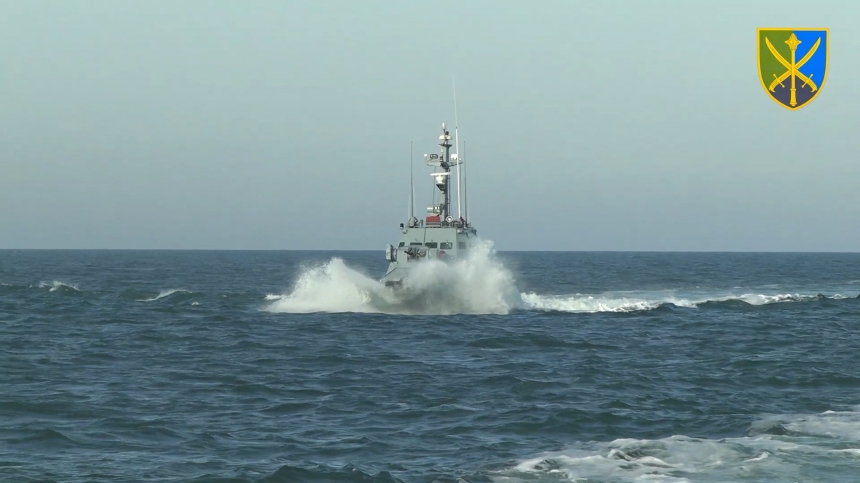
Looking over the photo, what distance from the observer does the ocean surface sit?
46.0 ft

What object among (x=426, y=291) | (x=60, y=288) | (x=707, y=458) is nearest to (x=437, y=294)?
(x=426, y=291)

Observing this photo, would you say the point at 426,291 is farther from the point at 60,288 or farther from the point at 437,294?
the point at 60,288

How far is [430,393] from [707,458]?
7.10m

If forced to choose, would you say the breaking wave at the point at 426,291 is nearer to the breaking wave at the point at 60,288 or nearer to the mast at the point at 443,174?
the mast at the point at 443,174

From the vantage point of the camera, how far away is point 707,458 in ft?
47.3

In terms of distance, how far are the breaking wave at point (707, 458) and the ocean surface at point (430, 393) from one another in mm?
56

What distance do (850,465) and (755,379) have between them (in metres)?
8.43

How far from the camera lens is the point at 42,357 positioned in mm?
25562

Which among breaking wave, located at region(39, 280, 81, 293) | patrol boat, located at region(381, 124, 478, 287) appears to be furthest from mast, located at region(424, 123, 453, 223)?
breaking wave, located at region(39, 280, 81, 293)

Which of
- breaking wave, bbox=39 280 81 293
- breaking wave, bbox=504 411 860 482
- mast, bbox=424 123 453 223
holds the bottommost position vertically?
breaking wave, bbox=504 411 860 482

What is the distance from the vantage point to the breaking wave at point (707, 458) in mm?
13469

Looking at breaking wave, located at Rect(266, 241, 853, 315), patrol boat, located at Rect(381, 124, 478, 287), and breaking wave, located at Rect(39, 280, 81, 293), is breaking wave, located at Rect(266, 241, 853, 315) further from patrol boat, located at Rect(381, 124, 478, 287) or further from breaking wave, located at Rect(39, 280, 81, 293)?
breaking wave, located at Rect(39, 280, 81, 293)

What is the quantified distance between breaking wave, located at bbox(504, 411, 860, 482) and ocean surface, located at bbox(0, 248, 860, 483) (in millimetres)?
56

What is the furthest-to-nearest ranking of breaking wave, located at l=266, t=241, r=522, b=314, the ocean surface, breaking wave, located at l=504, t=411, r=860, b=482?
breaking wave, located at l=266, t=241, r=522, b=314 → the ocean surface → breaking wave, located at l=504, t=411, r=860, b=482
